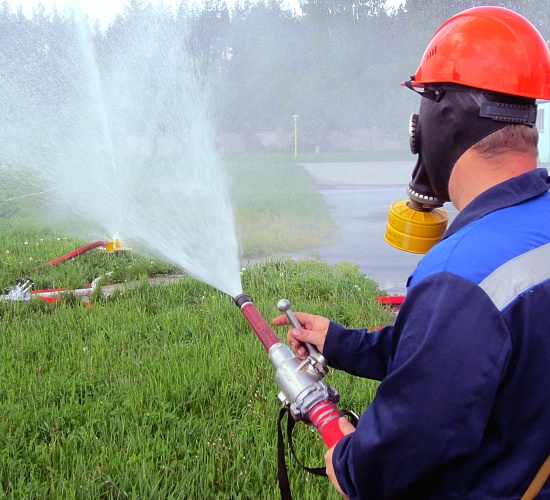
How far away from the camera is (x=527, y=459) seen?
43.6 inches

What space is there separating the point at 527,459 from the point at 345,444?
0.35m

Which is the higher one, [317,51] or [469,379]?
[469,379]

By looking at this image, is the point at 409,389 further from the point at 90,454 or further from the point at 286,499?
the point at 90,454

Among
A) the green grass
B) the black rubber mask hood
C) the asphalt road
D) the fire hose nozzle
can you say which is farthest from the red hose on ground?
the black rubber mask hood

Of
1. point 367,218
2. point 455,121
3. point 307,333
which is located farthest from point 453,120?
point 367,218

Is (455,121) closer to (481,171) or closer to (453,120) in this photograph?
Result: (453,120)

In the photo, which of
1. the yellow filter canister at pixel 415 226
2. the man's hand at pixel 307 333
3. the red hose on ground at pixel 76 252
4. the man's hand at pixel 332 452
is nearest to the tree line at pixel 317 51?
the red hose on ground at pixel 76 252

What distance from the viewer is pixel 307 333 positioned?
1.64 meters

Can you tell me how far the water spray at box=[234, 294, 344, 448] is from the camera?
1.31 m

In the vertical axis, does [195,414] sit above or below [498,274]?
below

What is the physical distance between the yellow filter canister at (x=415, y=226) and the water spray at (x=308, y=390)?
65cm

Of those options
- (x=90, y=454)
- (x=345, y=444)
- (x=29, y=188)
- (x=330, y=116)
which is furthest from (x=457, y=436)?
(x=330, y=116)

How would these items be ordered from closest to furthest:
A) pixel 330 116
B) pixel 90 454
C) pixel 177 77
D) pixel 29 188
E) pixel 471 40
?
1. pixel 471 40
2. pixel 90 454
3. pixel 177 77
4. pixel 29 188
5. pixel 330 116

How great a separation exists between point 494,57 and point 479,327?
663mm
